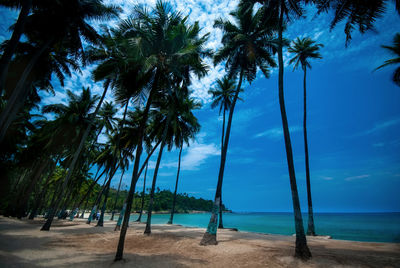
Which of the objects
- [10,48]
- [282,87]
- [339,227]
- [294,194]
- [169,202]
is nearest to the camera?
[10,48]

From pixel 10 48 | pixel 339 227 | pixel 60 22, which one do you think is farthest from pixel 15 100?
pixel 339 227

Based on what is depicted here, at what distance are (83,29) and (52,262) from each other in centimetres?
1495

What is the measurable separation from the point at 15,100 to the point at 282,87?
17.4 m

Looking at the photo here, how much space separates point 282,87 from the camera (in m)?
9.51

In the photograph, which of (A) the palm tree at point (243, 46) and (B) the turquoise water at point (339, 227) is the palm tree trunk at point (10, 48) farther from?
(B) the turquoise water at point (339, 227)

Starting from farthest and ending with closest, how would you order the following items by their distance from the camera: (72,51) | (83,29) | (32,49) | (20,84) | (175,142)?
(175,142) → (32,49) → (72,51) → (83,29) → (20,84)

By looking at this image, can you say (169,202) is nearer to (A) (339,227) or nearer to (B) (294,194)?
(A) (339,227)

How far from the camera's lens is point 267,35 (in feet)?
45.6

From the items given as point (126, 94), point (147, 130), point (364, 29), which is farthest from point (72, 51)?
point (364, 29)

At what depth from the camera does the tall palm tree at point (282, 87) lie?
22.6 ft

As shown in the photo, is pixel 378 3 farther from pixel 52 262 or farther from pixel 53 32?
pixel 53 32

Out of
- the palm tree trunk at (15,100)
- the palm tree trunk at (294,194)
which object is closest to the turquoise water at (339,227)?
the palm tree trunk at (294,194)

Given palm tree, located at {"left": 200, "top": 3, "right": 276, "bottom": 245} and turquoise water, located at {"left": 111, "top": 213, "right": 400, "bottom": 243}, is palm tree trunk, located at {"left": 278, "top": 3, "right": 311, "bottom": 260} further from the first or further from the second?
turquoise water, located at {"left": 111, "top": 213, "right": 400, "bottom": 243}

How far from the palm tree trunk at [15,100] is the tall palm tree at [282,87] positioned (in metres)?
14.5
